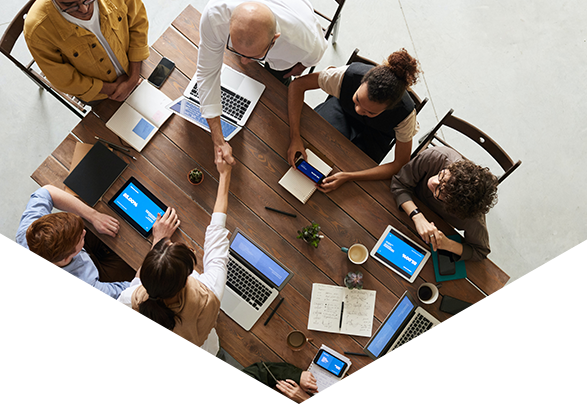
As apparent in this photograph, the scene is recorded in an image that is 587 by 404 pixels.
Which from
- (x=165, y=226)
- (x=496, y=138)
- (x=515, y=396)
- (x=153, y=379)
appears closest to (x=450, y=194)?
(x=515, y=396)

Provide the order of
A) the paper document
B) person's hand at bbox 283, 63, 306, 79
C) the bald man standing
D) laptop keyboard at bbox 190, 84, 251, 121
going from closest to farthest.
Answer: the bald man standing < the paper document < laptop keyboard at bbox 190, 84, 251, 121 < person's hand at bbox 283, 63, 306, 79

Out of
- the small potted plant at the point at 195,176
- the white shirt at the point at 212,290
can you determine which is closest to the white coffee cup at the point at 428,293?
the white shirt at the point at 212,290

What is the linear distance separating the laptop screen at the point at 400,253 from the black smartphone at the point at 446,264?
0.10 metres

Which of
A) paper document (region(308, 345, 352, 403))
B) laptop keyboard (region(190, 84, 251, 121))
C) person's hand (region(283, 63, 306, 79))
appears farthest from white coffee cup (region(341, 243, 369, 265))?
person's hand (region(283, 63, 306, 79))

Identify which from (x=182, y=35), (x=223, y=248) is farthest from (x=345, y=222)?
(x=182, y=35)

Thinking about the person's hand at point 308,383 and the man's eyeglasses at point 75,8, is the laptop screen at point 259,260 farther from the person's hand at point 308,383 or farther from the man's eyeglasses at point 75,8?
the man's eyeglasses at point 75,8

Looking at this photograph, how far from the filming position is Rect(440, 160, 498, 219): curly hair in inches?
66.7

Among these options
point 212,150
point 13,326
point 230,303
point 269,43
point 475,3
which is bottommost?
point 13,326

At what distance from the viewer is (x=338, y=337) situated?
6.24ft

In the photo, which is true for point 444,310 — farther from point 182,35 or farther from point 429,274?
point 182,35

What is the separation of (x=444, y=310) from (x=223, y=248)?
123 centimetres

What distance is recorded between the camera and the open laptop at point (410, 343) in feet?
6.15

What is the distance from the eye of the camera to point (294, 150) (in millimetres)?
2014

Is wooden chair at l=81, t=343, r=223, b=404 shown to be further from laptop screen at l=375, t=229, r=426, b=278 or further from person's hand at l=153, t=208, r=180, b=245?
laptop screen at l=375, t=229, r=426, b=278
